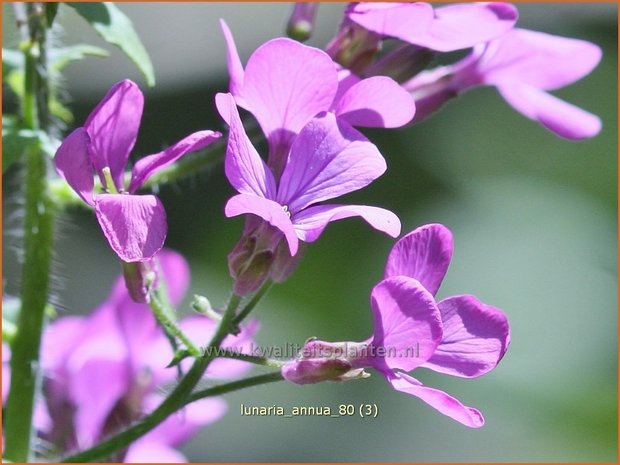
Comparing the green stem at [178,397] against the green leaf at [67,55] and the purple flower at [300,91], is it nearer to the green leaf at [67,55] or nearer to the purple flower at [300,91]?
the purple flower at [300,91]

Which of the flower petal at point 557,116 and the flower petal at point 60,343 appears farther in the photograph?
the flower petal at point 60,343

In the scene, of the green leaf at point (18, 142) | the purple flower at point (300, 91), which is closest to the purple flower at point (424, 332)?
the purple flower at point (300, 91)

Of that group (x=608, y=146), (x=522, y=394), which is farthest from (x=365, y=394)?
(x=608, y=146)

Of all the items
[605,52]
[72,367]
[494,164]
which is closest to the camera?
[72,367]

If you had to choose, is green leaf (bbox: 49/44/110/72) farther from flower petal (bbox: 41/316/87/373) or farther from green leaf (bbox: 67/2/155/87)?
flower petal (bbox: 41/316/87/373)

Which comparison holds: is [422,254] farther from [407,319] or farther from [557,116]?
[557,116]

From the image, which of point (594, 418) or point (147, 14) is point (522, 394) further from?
point (147, 14)

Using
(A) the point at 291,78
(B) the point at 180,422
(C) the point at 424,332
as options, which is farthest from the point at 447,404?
(B) the point at 180,422
